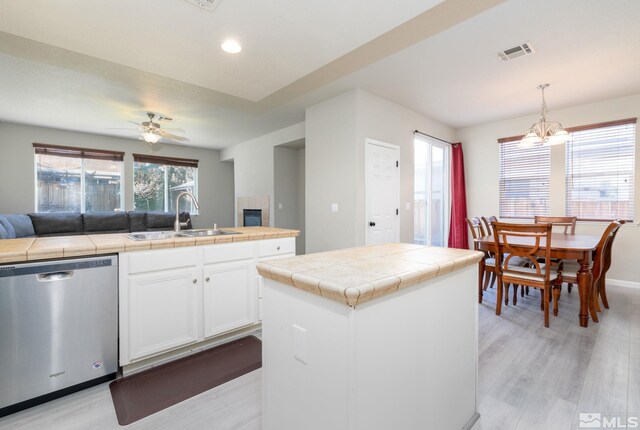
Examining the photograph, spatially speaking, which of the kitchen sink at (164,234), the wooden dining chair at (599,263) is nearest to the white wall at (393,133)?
the kitchen sink at (164,234)

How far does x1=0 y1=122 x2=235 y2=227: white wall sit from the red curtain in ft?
18.6

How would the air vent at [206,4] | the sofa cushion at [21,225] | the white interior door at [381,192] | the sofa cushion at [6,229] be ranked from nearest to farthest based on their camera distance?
the air vent at [206,4]
the sofa cushion at [6,229]
the white interior door at [381,192]
the sofa cushion at [21,225]

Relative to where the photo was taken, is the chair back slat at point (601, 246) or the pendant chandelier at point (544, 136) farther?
the pendant chandelier at point (544, 136)

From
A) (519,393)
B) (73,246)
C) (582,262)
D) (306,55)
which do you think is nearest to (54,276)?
(73,246)

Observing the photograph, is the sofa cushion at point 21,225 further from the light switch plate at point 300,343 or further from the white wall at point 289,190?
the light switch plate at point 300,343

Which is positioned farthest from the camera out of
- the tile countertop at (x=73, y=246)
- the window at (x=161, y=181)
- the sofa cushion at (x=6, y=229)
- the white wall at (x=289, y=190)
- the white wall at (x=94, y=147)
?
the window at (x=161, y=181)

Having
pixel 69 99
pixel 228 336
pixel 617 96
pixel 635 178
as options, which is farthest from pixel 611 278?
pixel 69 99

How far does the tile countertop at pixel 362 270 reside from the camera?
893mm

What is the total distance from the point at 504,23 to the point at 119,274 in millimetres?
3457

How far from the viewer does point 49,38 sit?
261cm

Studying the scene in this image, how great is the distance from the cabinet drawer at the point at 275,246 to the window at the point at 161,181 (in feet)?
18.1

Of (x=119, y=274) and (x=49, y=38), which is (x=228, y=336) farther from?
(x=49, y=38)

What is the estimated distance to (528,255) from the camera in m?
2.77
